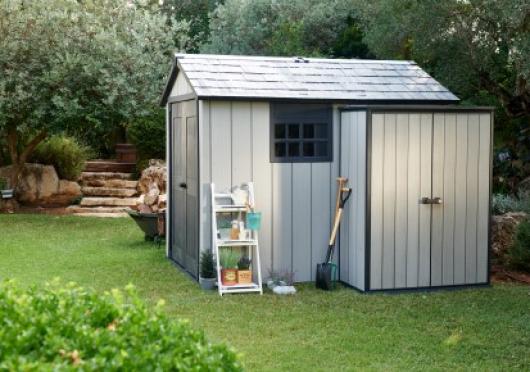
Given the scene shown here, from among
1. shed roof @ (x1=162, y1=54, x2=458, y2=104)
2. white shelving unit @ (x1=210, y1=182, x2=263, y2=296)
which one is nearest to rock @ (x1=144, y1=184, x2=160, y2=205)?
shed roof @ (x1=162, y1=54, x2=458, y2=104)

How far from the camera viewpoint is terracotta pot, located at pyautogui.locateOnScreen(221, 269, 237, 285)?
8.71 meters

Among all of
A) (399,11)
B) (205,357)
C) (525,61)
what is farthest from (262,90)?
(205,357)

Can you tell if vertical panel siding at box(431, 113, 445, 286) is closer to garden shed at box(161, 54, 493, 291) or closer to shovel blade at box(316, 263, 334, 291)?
garden shed at box(161, 54, 493, 291)

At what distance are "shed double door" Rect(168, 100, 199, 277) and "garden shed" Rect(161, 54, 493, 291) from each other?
49mm

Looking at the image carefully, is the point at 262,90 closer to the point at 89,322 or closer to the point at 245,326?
the point at 245,326

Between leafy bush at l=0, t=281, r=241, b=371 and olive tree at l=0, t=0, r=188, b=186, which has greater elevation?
olive tree at l=0, t=0, r=188, b=186

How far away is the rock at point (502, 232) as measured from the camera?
1019 centimetres

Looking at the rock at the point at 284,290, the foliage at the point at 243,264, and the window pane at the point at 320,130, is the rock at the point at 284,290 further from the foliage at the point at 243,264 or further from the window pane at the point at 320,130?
the window pane at the point at 320,130

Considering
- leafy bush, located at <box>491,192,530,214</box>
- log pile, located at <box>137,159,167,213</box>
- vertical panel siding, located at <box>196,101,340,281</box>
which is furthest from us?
log pile, located at <box>137,159,167,213</box>

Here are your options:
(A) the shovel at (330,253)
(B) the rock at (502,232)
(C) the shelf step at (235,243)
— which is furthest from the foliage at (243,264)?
(B) the rock at (502,232)

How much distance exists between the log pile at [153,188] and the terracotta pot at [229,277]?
423 cm

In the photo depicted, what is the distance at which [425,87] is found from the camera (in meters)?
9.85

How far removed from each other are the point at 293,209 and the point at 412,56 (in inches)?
268

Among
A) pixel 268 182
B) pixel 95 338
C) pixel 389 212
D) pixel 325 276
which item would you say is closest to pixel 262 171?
pixel 268 182
